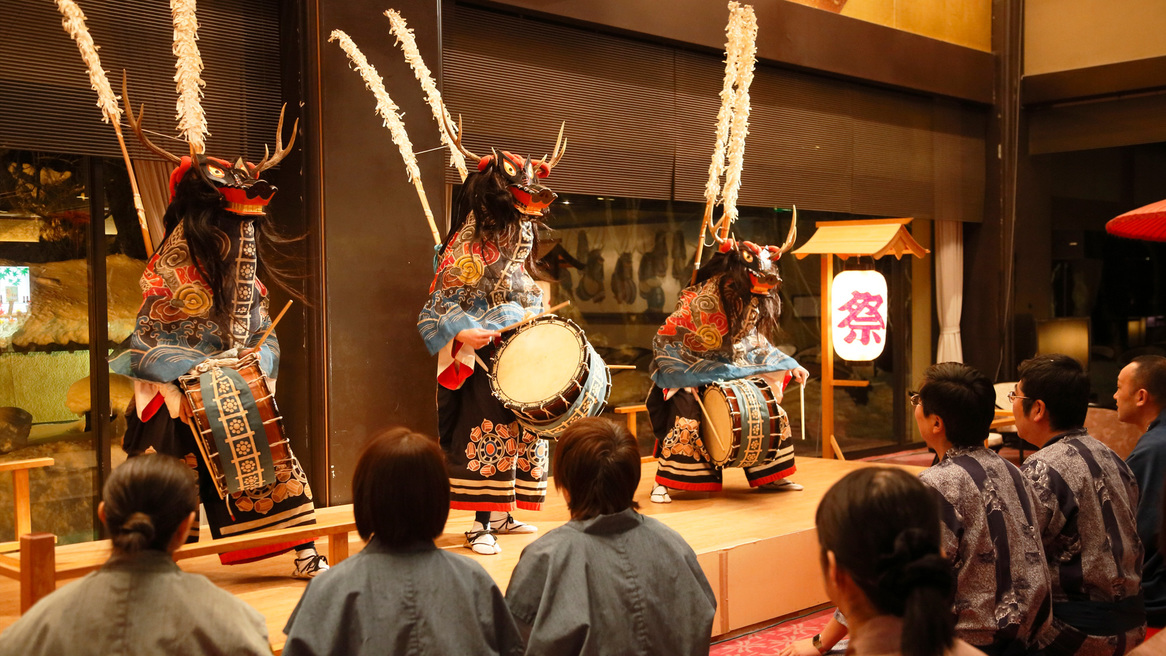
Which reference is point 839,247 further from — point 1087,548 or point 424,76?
point 1087,548

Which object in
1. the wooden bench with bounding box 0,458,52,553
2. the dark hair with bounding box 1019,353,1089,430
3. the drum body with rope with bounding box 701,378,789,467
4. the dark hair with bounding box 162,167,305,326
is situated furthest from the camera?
the drum body with rope with bounding box 701,378,789,467

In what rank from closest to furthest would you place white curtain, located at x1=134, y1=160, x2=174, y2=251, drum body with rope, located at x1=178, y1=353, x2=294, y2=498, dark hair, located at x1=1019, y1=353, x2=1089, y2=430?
1. dark hair, located at x1=1019, y1=353, x2=1089, y2=430
2. drum body with rope, located at x1=178, y1=353, x2=294, y2=498
3. white curtain, located at x1=134, y1=160, x2=174, y2=251

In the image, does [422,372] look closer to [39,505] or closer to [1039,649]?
[39,505]

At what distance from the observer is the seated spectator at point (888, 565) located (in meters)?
1.34

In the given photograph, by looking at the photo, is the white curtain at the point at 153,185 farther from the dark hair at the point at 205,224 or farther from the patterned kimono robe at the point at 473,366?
the patterned kimono robe at the point at 473,366

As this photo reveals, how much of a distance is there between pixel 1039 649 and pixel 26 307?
3.97 m

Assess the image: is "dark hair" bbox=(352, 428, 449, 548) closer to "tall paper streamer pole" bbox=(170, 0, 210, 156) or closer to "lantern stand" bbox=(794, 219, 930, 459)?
"tall paper streamer pole" bbox=(170, 0, 210, 156)

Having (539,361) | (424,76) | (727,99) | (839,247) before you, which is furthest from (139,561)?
(839,247)

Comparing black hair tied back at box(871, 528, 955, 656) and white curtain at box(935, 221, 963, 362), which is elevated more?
white curtain at box(935, 221, 963, 362)

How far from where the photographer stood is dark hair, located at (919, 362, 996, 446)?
2.32 meters

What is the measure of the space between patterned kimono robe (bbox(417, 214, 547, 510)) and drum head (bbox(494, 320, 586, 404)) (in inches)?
4.2

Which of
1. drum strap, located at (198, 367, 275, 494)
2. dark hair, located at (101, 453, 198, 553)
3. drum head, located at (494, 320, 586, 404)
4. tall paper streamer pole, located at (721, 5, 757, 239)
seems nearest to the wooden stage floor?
drum strap, located at (198, 367, 275, 494)

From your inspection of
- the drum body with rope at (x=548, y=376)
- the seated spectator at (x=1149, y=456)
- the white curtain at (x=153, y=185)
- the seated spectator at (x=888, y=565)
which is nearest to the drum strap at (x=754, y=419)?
the drum body with rope at (x=548, y=376)

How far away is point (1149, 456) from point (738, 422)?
1.76 m
